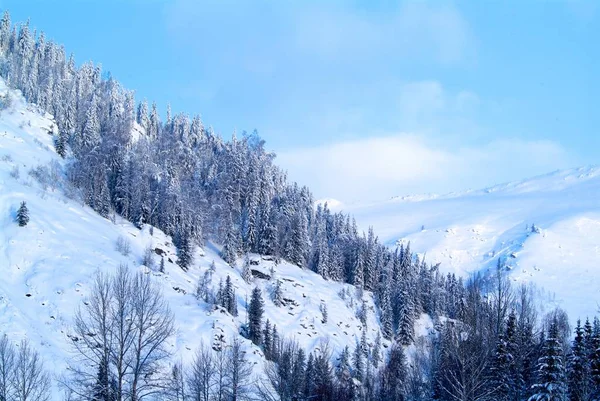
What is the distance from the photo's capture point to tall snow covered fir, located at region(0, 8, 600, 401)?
35906 millimetres

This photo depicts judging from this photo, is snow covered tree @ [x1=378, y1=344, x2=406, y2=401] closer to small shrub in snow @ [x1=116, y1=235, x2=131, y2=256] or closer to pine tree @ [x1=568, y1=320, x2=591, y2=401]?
pine tree @ [x1=568, y1=320, x2=591, y2=401]

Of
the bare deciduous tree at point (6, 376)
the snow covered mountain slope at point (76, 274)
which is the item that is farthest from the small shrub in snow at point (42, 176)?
the bare deciduous tree at point (6, 376)

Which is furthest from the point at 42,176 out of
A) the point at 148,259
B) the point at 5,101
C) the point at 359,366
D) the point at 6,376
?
the point at 359,366

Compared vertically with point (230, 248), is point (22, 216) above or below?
below

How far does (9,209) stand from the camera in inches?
→ 2136

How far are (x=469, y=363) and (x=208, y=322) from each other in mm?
37560

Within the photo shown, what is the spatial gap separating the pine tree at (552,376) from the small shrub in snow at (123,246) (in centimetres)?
5101

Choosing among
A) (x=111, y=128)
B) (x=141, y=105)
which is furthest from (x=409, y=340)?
(x=141, y=105)

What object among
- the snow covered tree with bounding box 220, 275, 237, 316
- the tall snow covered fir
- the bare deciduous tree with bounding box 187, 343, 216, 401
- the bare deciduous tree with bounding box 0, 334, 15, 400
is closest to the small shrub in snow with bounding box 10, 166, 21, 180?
the tall snow covered fir

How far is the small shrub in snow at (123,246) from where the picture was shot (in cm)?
6191

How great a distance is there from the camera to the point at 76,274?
4781 centimetres

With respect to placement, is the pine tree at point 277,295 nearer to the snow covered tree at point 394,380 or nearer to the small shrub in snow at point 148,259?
the snow covered tree at point 394,380

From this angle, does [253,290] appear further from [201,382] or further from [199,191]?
[199,191]

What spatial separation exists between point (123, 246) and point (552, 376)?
53308mm
